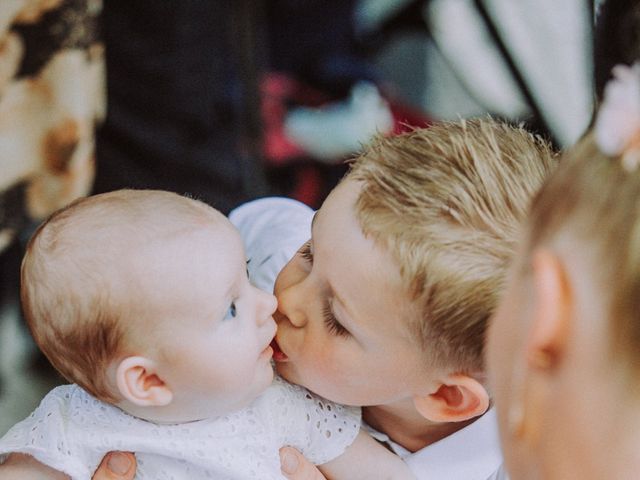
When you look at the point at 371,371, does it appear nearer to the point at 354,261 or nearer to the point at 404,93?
the point at 354,261

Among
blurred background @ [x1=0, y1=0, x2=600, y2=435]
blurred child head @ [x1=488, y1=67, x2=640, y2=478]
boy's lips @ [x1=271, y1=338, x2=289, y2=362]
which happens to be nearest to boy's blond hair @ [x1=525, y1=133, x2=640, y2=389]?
blurred child head @ [x1=488, y1=67, x2=640, y2=478]

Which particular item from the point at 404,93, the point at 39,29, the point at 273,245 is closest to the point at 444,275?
the point at 273,245

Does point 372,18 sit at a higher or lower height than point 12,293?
lower

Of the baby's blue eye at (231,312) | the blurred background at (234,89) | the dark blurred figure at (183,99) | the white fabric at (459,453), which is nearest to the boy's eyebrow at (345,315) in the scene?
the baby's blue eye at (231,312)

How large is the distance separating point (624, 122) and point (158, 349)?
1.84 ft

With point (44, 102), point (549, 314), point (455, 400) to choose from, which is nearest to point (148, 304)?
point (455, 400)

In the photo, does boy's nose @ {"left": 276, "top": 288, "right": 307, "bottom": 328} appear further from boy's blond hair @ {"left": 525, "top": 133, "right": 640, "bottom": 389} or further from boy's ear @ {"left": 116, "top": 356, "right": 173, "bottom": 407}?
boy's blond hair @ {"left": 525, "top": 133, "right": 640, "bottom": 389}

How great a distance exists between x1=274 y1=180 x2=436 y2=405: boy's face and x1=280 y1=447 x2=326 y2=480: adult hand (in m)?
0.08

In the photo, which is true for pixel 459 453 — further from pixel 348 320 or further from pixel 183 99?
pixel 183 99

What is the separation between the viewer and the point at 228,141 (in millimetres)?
1972

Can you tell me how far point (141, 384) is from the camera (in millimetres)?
896

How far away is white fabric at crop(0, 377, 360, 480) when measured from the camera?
94 centimetres

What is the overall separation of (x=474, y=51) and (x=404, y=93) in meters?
0.32

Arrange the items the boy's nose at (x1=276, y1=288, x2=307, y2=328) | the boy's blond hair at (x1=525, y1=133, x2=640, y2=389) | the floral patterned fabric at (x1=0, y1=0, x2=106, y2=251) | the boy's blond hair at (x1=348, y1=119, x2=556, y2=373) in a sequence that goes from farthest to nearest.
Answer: the floral patterned fabric at (x1=0, y1=0, x2=106, y2=251) → the boy's nose at (x1=276, y1=288, x2=307, y2=328) → the boy's blond hair at (x1=348, y1=119, x2=556, y2=373) → the boy's blond hair at (x1=525, y1=133, x2=640, y2=389)
